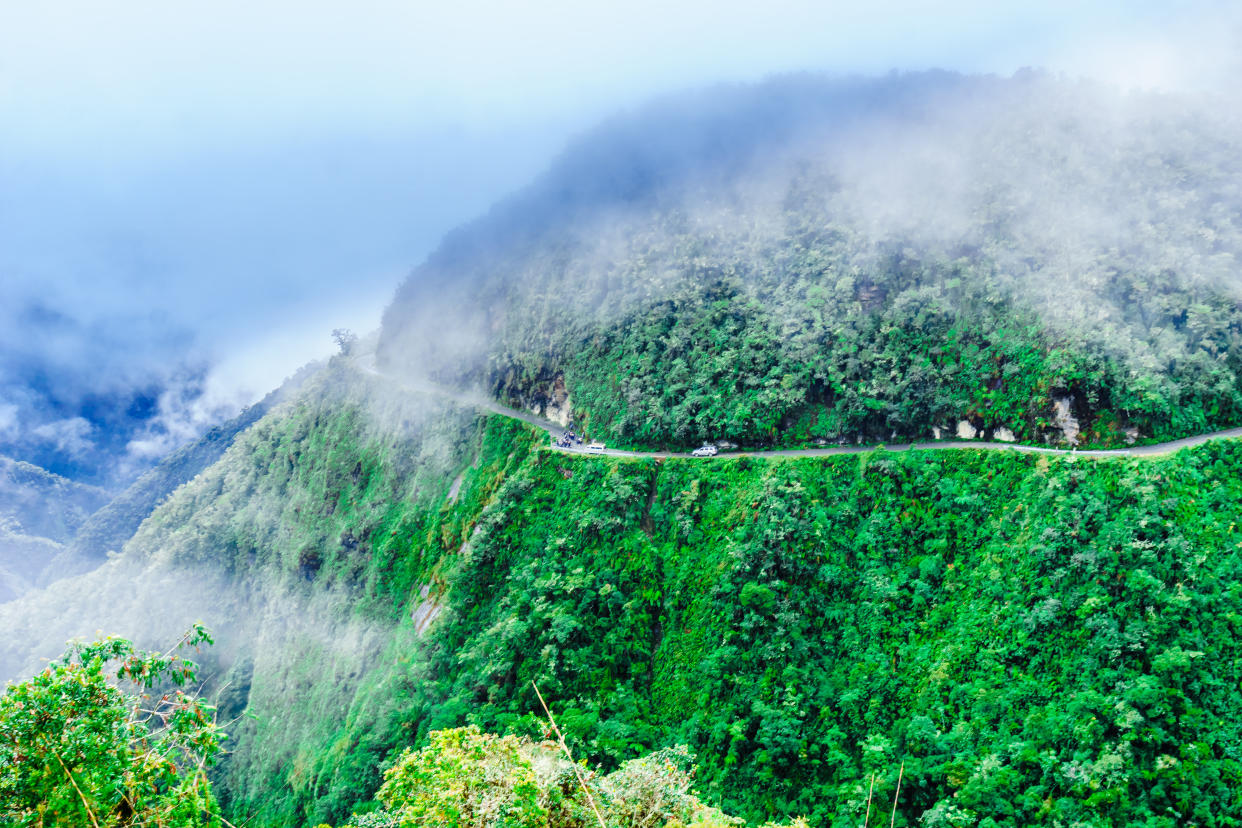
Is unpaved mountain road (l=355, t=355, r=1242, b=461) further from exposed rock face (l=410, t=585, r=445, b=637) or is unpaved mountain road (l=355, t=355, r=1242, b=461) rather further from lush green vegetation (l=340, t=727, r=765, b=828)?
lush green vegetation (l=340, t=727, r=765, b=828)

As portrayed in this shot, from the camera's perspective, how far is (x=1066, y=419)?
33.2 metres

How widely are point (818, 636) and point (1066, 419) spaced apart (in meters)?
17.7

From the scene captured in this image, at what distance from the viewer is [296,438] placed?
7931cm

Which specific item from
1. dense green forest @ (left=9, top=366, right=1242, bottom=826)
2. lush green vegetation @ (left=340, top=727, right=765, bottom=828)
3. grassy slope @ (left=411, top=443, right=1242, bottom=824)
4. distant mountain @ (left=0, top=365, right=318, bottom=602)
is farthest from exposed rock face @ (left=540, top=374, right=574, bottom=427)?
distant mountain @ (left=0, top=365, right=318, bottom=602)

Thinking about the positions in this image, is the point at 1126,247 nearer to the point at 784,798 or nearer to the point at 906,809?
the point at 906,809

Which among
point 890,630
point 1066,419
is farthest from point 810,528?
point 1066,419

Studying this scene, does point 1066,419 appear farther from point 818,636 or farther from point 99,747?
point 99,747

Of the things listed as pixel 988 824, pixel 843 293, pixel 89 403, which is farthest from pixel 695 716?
pixel 89 403

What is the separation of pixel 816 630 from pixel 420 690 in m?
26.3

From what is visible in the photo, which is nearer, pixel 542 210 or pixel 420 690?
pixel 420 690

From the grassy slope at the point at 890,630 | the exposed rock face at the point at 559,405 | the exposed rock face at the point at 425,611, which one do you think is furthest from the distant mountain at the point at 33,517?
the grassy slope at the point at 890,630

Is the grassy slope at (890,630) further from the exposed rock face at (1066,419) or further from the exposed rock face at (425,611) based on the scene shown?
the exposed rock face at (425,611)

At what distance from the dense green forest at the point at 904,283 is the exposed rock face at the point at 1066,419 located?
0.60 feet

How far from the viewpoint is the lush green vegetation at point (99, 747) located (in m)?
8.88
